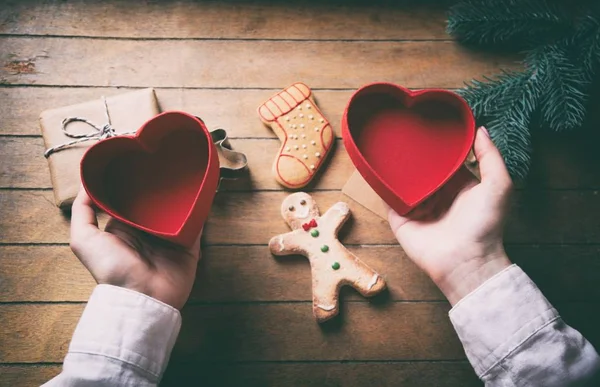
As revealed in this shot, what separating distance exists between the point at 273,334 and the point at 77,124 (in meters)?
0.71

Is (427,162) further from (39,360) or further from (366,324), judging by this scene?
(39,360)

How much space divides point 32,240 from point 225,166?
1.71 feet

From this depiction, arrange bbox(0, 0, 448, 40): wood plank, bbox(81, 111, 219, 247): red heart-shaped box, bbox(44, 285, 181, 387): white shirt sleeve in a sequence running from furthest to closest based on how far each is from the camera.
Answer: bbox(0, 0, 448, 40): wood plank, bbox(81, 111, 219, 247): red heart-shaped box, bbox(44, 285, 181, 387): white shirt sleeve

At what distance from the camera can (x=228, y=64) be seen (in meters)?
1.28

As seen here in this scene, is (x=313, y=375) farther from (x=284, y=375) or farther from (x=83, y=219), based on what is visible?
(x=83, y=219)

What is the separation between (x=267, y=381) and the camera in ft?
3.61

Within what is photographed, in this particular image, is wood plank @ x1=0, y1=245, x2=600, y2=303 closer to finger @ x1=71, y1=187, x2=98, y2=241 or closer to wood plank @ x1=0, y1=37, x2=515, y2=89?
finger @ x1=71, y1=187, x2=98, y2=241

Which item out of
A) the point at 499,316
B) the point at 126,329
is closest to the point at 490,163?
the point at 499,316

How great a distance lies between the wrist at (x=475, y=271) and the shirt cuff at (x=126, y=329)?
0.58m

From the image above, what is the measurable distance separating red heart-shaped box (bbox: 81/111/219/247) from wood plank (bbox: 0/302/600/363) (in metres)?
0.28

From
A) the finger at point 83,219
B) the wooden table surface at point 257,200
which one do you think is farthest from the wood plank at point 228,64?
the finger at point 83,219

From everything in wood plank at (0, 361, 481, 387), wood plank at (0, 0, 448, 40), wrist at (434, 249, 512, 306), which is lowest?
wood plank at (0, 361, 481, 387)

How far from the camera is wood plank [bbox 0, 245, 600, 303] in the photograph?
1.14m

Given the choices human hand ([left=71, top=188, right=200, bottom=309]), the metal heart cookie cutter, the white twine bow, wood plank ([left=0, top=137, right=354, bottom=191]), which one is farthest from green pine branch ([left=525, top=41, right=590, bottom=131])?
the white twine bow
